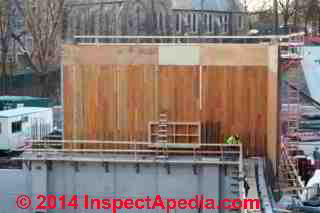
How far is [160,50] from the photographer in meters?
20.2

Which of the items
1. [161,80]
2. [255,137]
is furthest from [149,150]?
[255,137]

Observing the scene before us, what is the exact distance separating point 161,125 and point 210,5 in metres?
63.4

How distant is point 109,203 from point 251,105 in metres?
6.11

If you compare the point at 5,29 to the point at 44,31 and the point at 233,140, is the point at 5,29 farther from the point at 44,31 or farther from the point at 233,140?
the point at 233,140

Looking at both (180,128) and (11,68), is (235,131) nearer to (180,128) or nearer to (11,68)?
(180,128)

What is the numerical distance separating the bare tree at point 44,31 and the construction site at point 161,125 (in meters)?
32.2

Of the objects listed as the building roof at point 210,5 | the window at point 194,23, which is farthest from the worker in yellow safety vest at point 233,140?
the window at point 194,23

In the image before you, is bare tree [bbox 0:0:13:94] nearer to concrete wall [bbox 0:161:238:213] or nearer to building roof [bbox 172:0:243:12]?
building roof [bbox 172:0:243:12]

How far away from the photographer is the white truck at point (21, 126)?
26.8 metres

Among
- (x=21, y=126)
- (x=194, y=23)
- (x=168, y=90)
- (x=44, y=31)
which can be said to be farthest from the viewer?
(x=194, y=23)

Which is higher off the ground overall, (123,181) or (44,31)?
(44,31)

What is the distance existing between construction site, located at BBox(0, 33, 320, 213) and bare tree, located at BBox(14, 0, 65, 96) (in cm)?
3222

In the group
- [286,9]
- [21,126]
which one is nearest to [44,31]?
[286,9]

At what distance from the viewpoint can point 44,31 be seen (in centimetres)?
5328
